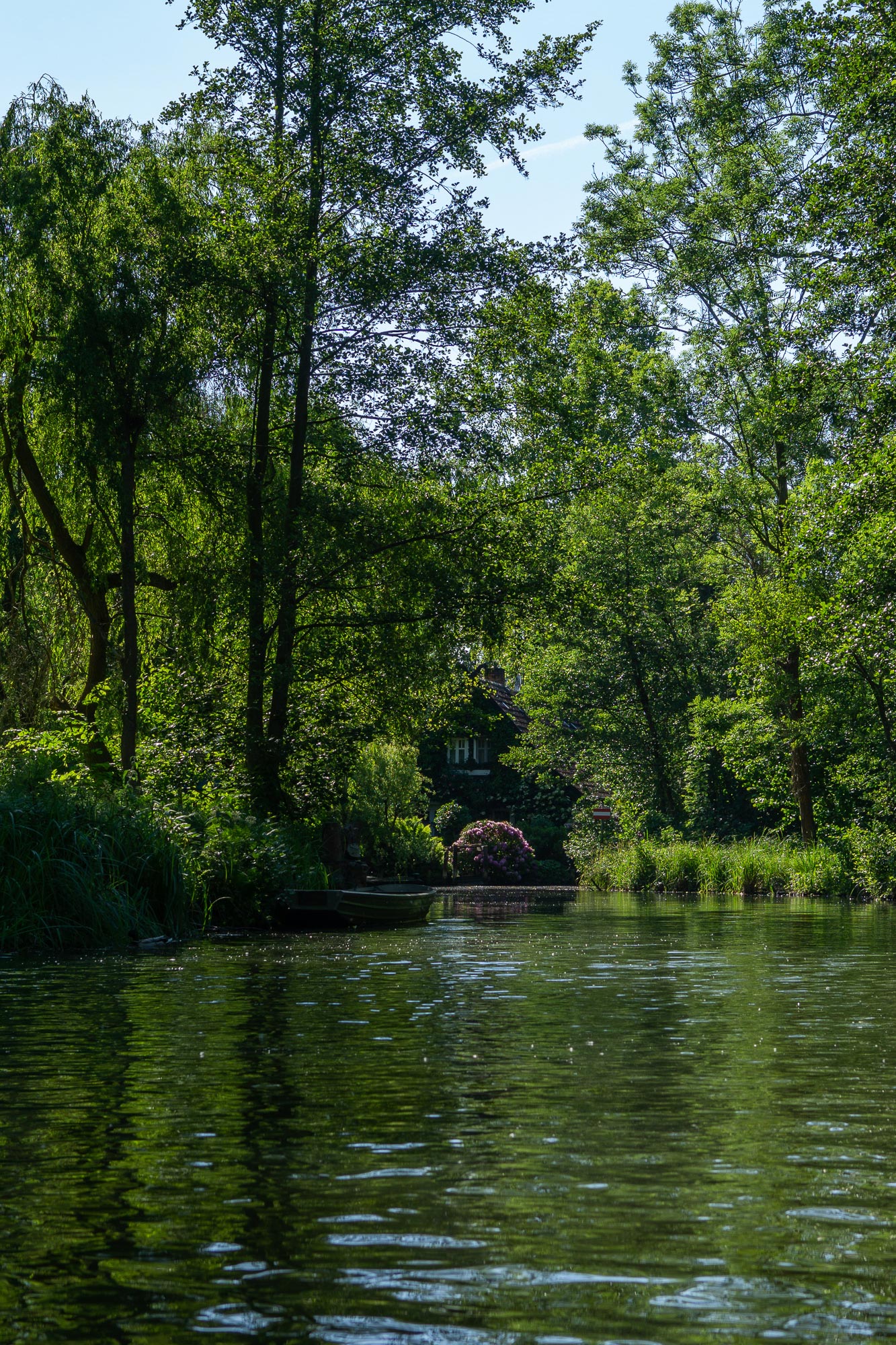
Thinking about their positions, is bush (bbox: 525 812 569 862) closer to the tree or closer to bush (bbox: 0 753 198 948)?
the tree

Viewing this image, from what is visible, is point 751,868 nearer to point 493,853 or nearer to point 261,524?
point 493,853

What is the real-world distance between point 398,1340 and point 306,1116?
3280 millimetres

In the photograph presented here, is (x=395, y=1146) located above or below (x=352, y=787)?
below

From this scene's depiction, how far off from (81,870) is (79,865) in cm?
6

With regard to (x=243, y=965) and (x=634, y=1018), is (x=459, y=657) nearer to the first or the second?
(x=243, y=965)

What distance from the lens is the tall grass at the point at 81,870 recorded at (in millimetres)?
17562

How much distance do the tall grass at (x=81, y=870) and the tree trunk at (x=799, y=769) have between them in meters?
24.4

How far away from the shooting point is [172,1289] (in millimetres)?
4711

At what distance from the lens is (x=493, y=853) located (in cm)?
5441

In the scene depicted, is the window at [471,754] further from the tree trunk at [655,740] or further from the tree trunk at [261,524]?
the tree trunk at [261,524]

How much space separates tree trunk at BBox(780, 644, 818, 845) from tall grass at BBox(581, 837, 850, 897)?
93 cm

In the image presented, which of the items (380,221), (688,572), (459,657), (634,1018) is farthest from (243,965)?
(688,572)

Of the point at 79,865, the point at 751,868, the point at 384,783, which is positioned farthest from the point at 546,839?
the point at 79,865

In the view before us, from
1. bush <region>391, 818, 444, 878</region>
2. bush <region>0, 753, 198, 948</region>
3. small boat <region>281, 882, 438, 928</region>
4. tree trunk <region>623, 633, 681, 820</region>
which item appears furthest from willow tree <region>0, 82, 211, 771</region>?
tree trunk <region>623, 633, 681, 820</region>
